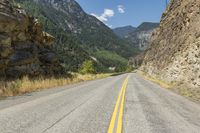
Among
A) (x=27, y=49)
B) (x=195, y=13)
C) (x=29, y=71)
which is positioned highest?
(x=195, y=13)

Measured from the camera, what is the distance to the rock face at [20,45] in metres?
27.5

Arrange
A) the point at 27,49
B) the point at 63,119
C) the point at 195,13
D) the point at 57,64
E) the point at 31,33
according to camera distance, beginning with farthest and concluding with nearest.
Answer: the point at 57,64 < the point at 195,13 < the point at 31,33 < the point at 27,49 < the point at 63,119

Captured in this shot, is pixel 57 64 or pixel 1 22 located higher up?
pixel 1 22

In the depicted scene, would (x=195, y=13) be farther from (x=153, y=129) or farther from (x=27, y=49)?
(x=153, y=129)

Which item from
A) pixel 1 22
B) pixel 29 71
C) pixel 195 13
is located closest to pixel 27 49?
pixel 29 71

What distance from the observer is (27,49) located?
32.2 m

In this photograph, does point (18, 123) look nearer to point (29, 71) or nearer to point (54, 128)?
point (54, 128)

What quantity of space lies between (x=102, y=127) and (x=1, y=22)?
74.2ft

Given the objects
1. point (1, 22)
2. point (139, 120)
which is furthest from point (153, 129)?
point (1, 22)

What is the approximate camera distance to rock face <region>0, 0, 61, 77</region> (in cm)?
2747

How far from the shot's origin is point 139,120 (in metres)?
9.18

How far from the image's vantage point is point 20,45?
3105 cm

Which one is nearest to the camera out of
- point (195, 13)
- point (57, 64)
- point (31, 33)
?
point (31, 33)

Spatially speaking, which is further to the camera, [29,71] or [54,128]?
[29,71]
